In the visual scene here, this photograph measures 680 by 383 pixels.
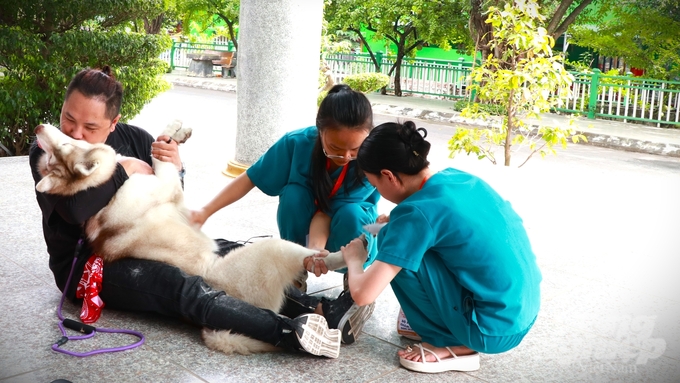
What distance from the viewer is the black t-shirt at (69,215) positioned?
2.78 metres

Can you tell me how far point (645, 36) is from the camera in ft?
49.7

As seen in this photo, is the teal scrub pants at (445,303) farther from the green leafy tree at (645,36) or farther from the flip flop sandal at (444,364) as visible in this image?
the green leafy tree at (645,36)

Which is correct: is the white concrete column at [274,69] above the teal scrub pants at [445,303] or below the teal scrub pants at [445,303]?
above

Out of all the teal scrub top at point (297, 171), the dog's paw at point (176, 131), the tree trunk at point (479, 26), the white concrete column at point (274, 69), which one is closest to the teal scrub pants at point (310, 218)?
the teal scrub top at point (297, 171)

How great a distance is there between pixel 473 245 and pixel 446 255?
0.11m

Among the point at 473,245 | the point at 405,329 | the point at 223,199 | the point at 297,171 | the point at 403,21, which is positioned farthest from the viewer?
the point at 403,21

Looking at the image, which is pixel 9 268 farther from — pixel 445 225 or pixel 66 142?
pixel 445 225

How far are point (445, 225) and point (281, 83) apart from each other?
4.07 metres

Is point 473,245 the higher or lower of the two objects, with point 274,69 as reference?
lower

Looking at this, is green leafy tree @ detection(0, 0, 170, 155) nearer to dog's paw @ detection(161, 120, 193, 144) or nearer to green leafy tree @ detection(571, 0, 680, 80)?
dog's paw @ detection(161, 120, 193, 144)

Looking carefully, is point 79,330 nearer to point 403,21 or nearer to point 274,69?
point 274,69

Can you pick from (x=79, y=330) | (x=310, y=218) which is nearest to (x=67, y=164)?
(x=79, y=330)

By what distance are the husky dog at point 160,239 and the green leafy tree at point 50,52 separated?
189 inches

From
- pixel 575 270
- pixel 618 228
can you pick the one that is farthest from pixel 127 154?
pixel 618 228
